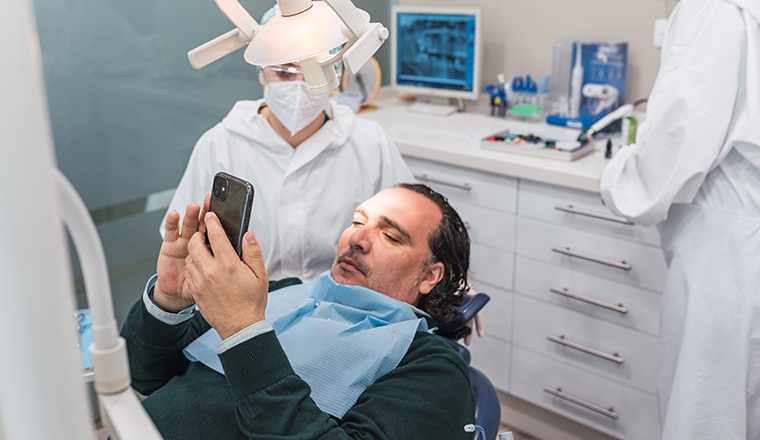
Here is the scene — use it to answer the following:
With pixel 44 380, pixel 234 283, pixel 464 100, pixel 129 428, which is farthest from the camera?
pixel 464 100

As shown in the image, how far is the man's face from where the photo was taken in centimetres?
145

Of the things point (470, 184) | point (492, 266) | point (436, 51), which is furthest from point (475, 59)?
point (492, 266)

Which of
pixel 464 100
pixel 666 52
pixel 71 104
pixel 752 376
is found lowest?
pixel 752 376

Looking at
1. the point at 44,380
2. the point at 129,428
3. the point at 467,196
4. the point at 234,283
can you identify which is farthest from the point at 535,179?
the point at 44,380

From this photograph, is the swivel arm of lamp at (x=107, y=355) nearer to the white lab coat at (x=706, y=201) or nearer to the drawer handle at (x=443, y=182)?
the white lab coat at (x=706, y=201)

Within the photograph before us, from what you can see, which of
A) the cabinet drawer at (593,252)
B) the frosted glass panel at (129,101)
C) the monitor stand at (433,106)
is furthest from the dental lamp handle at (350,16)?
the monitor stand at (433,106)

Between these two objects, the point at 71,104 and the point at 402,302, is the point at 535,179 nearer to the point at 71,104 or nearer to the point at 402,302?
the point at 402,302

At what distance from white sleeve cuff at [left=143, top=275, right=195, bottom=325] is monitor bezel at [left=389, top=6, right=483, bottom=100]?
1.88m

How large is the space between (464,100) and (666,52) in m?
1.52

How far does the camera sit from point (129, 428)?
1.69 ft

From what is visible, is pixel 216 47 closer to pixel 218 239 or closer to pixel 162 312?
pixel 218 239

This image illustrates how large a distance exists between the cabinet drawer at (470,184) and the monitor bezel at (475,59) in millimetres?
521

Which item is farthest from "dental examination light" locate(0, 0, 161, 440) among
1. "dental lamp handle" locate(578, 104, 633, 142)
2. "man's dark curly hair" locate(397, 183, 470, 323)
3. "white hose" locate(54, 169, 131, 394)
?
"dental lamp handle" locate(578, 104, 633, 142)

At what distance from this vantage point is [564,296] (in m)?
2.19
